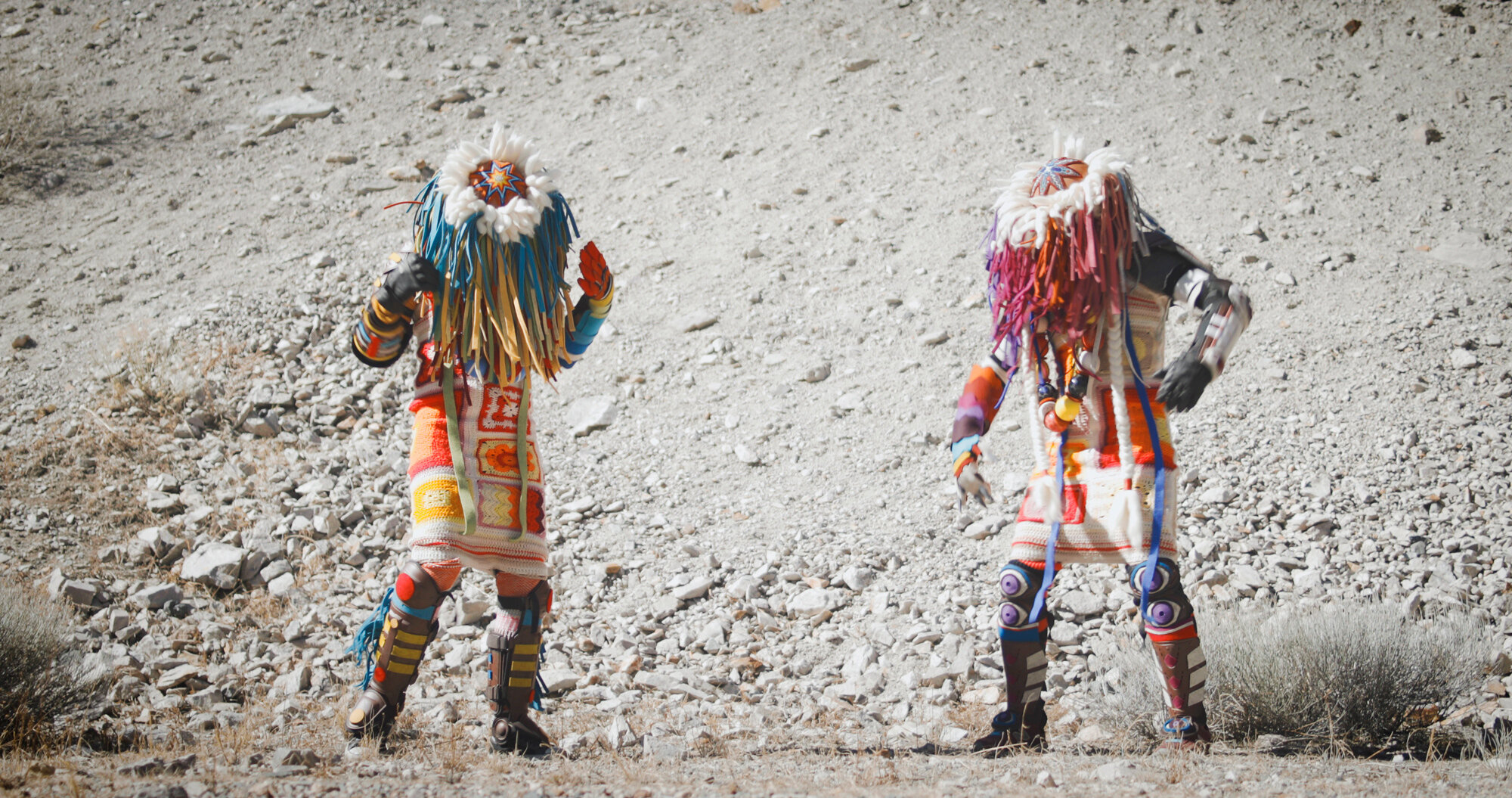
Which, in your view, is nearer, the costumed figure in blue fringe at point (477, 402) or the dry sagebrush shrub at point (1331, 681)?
the costumed figure in blue fringe at point (477, 402)

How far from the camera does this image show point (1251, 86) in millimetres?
8727

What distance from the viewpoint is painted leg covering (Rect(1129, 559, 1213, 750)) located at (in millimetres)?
3107

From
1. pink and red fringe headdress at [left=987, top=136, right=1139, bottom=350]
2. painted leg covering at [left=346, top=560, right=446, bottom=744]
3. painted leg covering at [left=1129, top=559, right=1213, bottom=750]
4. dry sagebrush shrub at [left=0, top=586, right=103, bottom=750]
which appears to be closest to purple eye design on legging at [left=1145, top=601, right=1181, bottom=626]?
painted leg covering at [left=1129, top=559, right=1213, bottom=750]

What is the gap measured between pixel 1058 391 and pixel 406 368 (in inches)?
197

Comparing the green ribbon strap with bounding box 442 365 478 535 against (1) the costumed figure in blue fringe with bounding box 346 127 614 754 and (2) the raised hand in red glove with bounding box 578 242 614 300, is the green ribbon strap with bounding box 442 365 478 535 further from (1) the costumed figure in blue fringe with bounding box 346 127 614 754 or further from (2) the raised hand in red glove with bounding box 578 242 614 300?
(2) the raised hand in red glove with bounding box 578 242 614 300

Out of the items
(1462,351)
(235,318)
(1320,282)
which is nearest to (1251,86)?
(1320,282)

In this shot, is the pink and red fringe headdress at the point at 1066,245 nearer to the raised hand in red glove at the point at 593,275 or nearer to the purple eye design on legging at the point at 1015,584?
the purple eye design on legging at the point at 1015,584

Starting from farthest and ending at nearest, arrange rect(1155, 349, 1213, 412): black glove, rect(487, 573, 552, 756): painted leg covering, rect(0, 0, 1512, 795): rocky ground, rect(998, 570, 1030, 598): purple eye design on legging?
rect(0, 0, 1512, 795): rocky ground → rect(487, 573, 552, 756): painted leg covering → rect(998, 570, 1030, 598): purple eye design on legging → rect(1155, 349, 1213, 412): black glove

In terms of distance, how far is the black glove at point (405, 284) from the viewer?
3312mm

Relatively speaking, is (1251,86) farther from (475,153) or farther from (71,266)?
(71,266)

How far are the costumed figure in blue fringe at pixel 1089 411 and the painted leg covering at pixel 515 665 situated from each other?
152 centimetres

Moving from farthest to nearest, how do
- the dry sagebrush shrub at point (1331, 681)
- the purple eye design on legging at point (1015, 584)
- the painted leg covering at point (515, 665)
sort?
the dry sagebrush shrub at point (1331, 681)
the painted leg covering at point (515, 665)
the purple eye design on legging at point (1015, 584)

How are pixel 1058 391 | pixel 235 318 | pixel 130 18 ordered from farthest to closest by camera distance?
pixel 130 18
pixel 235 318
pixel 1058 391

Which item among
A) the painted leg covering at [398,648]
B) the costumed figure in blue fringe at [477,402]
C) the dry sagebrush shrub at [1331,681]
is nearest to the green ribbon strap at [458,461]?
the costumed figure in blue fringe at [477,402]
